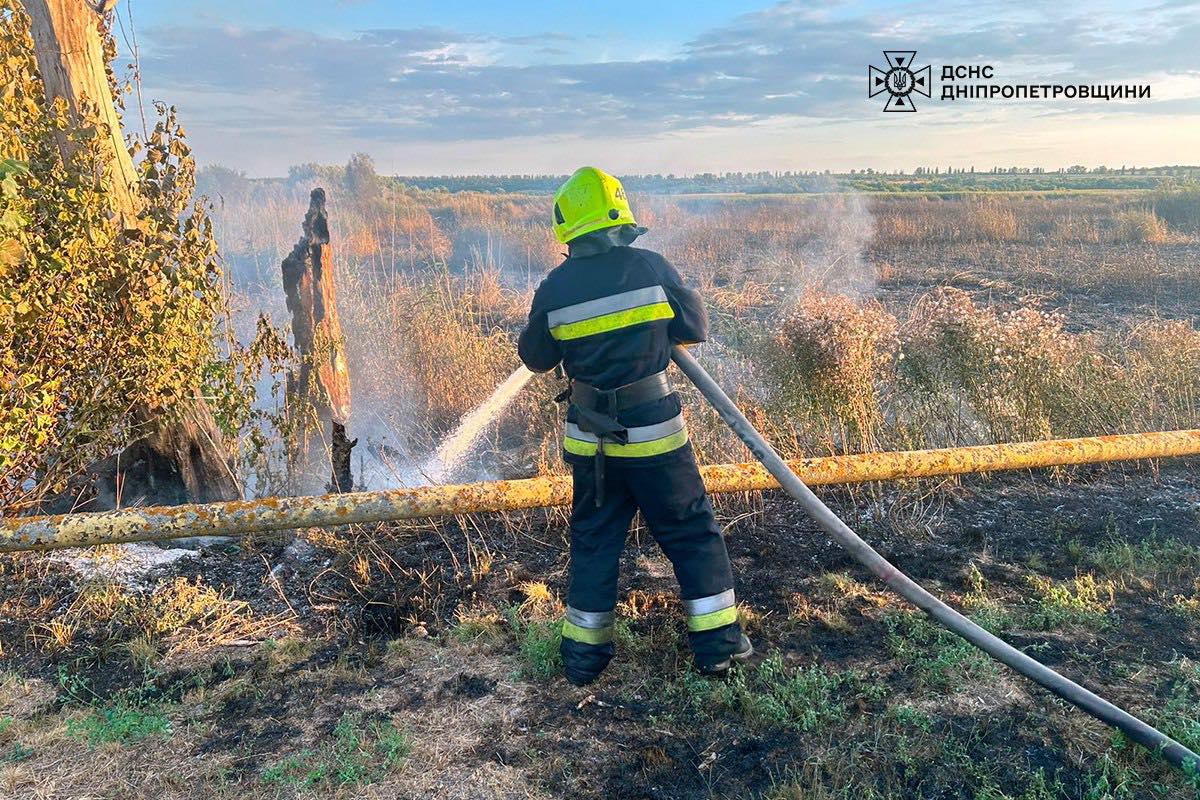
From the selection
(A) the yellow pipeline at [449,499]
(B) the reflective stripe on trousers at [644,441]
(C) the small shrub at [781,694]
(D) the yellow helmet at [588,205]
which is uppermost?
(D) the yellow helmet at [588,205]

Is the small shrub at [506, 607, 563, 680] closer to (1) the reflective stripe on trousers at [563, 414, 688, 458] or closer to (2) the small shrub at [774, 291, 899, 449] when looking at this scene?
(1) the reflective stripe on trousers at [563, 414, 688, 458]

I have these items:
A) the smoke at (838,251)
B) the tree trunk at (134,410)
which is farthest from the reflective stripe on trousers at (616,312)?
the smoke at (838,251)

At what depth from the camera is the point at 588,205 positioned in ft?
10.5

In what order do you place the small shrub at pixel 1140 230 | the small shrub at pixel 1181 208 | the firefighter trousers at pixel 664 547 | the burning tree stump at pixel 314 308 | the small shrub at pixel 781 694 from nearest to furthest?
the small shrub at pixel 781 694
the firefighter trousers at pixel 664 547
the burning tree stump at pixel 314 308
the small shrub at pixel 1140 230
the small shrub at pixel 1181 208

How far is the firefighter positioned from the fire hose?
0.21 m

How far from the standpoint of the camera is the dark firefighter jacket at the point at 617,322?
10.5 feet

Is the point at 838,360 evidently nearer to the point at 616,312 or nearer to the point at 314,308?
the point at 616,312

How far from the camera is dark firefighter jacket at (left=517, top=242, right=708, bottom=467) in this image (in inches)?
126

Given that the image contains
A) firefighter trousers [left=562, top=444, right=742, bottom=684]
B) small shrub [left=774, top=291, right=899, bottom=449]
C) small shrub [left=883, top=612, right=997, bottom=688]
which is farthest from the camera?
small shrub [left=774, top=291, right=899, bottom=449]

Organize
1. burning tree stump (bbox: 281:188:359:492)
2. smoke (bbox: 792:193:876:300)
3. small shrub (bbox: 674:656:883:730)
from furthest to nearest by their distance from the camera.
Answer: smoke (bbox: 792:193:876:300)
burning tree stump (bbox: 281:188:359:492)
small shrub (bbox: 674:656:883:730)

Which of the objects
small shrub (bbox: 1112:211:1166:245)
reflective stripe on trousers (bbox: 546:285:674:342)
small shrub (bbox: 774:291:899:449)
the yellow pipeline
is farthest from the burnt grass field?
small shrub (bbox: 1112:211:1166:245)

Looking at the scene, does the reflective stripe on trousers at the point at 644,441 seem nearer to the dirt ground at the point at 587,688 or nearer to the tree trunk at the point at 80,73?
the dirt ground at the point at 587,688

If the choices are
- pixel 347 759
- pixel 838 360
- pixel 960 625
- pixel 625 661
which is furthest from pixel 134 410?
pixel 960 625

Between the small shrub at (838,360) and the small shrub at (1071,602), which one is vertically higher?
the small shrub at (838,360)
